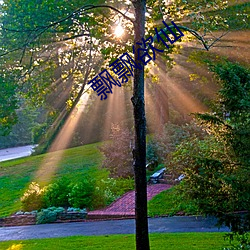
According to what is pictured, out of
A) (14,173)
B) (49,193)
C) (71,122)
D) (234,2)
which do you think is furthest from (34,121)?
(234,2)

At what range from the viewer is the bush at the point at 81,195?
10.5 meters

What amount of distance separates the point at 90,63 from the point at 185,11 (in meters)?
6.10

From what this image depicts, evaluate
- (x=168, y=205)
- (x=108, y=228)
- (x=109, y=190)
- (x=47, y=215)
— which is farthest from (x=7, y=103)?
(x=168, y=205)

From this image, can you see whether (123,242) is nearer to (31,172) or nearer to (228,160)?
(228,160)

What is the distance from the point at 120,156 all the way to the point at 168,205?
4.76 m

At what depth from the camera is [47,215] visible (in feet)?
32.5

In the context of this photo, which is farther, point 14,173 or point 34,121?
point 34,121

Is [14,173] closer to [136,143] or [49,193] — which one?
[49,193]

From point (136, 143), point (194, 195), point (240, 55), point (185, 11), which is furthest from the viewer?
point (240, 55)

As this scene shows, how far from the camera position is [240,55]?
13711 mm

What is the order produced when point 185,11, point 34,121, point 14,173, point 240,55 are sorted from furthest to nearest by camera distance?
point 34,121 → point 14,173 → point 240,55 → point 185,11

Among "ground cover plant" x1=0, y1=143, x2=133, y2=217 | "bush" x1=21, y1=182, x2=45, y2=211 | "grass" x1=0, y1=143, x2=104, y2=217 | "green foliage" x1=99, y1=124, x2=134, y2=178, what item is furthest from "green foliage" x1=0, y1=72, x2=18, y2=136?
"green foliage" x1=99, y1=124, x2=134, y2=178

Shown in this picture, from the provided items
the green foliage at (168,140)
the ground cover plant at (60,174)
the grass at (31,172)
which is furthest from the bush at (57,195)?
→ the green foliage at (168,140)

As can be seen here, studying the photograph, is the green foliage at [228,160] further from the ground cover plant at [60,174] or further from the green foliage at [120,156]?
the green foliage at [120,156]
